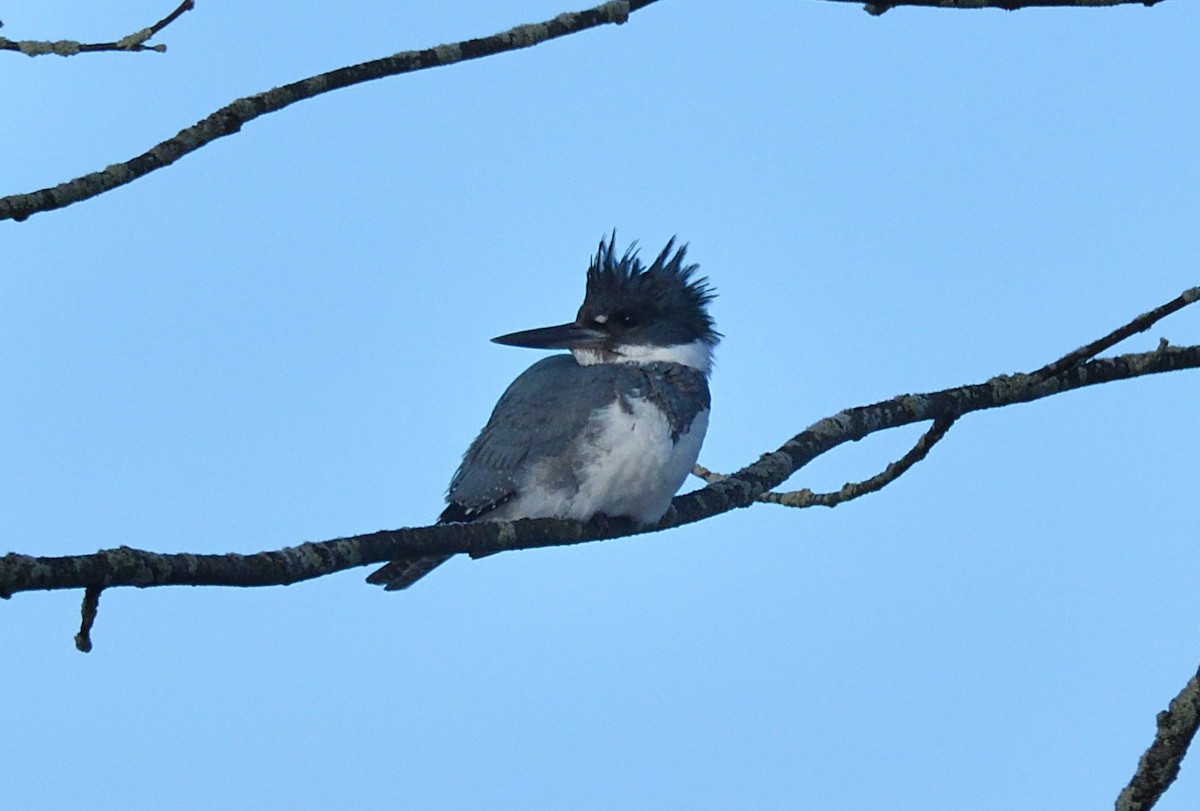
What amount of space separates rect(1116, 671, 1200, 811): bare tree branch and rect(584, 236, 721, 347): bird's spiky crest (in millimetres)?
2637

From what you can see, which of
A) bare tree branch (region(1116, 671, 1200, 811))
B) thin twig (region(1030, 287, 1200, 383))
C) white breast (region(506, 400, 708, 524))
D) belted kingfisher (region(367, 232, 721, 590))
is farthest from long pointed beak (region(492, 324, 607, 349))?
bare tree branch (region(1116, 671, 1200, 811))

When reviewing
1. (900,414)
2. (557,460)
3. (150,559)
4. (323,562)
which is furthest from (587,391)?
(150,559)

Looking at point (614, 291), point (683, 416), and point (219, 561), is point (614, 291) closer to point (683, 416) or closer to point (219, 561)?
point (683, 416)

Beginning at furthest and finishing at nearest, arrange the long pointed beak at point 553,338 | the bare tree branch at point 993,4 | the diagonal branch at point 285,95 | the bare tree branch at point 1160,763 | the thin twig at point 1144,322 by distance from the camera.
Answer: the long pointed beak at point 553,338
the thin twig at point 1144,322
the bare tree branch at point 993,4
the bare tree branch at point 1160,763
the diagonal branch at point 285,95

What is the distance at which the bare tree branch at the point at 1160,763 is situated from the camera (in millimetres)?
2885

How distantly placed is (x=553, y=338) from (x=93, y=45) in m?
2.24

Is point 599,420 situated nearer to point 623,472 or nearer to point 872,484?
point 623,472

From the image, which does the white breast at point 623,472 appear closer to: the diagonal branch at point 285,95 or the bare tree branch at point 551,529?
the bare tree branch at point 551,529

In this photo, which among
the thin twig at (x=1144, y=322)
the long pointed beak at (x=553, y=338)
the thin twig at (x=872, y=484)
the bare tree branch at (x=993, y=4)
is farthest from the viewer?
the long pointed beak at (x=553, y=338)

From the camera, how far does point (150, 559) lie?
94.1 inches

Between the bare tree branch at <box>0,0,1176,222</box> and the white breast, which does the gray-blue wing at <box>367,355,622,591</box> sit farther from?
the bare tree branch at <box>0,0,1176,222</box>

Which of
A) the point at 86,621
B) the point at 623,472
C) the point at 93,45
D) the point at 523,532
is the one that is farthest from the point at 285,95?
the point at 623,472

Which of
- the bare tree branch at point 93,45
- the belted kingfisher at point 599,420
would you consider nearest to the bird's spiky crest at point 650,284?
the belted kingfisher at point 599,420

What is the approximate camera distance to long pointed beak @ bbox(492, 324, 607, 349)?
198 inches
